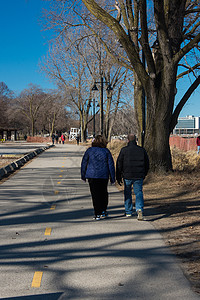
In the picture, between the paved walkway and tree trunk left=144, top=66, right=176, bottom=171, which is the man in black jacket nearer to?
the paved walkway

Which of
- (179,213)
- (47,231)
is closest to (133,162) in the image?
(179,213)

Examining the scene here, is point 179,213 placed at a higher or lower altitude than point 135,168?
lower

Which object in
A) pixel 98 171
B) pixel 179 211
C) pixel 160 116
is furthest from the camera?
pixel 160 116

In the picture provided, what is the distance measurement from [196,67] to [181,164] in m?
4.06

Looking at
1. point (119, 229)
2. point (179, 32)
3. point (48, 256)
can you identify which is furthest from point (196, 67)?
point (48, 256)

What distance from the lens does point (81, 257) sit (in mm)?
5836

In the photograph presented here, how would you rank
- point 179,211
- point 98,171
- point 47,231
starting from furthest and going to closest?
point 179,211
point 98,171
point 47,231

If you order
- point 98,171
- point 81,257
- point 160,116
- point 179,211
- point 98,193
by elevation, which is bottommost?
point 179,211

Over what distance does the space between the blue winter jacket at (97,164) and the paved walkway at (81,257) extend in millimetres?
946

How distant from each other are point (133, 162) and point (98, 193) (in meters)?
0.93

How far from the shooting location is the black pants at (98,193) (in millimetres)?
8492

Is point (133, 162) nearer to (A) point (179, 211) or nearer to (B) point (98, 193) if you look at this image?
(B) point (98, 193)

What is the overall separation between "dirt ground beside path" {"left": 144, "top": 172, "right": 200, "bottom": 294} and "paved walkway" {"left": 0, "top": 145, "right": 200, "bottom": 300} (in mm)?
189

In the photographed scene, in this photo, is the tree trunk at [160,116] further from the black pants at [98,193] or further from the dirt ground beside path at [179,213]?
the black pants at [98,193]
